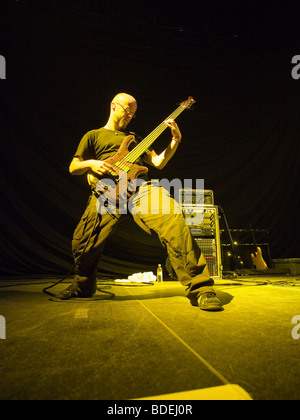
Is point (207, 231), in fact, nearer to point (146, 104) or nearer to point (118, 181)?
point (118, 181)

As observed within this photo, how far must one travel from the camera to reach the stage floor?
1.35 feet

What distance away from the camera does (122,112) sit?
1819mm

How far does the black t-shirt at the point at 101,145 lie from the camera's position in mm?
1685

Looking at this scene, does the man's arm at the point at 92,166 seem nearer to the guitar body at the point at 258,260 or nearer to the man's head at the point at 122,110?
the man's head at the point at 122,110

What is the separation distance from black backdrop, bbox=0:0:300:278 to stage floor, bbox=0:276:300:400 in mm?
3064

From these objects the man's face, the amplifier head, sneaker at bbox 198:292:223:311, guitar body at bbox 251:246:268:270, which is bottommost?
guitar body at bbox 251:246:268:270

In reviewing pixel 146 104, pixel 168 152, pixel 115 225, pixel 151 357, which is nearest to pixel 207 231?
pixel 168 152

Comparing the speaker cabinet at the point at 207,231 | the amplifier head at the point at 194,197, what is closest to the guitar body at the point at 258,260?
the speaker cabinet at the point at 207,231

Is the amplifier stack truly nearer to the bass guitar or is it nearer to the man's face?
the man's face

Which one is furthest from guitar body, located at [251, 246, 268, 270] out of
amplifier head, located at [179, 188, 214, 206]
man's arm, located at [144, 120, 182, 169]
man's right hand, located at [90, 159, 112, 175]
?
man's right hand, located at [90, 159, 112, 175]

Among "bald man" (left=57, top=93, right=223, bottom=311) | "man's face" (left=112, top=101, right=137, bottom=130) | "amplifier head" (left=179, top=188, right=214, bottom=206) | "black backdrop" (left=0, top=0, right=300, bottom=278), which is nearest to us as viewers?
"bald man" (left=57, top=93, right=223, bottom=311)

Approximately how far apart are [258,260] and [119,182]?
3.75m

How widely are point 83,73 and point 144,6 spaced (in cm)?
163

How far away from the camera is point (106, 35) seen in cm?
426
